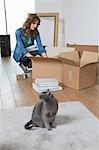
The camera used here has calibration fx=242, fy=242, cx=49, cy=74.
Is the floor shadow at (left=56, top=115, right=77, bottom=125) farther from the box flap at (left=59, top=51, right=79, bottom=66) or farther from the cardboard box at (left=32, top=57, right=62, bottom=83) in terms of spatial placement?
the cardboard box at (left=32, top=57, right=62, bottom=83)

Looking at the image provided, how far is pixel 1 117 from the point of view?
2.10 metres

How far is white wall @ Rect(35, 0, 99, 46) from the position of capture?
4.37 m

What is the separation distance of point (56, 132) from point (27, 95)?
890 mm

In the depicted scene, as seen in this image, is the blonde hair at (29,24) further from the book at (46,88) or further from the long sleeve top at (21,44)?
the book at (46,88)

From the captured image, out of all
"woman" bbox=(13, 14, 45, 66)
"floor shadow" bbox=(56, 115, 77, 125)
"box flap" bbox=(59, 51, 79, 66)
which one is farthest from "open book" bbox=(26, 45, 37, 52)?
"floor shadow" bbox=(56, 115, 77, 125)

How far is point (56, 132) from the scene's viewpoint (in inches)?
72.6

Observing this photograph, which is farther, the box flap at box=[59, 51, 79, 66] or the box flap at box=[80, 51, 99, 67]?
the box flap at box=[80, 51, 99, 67]

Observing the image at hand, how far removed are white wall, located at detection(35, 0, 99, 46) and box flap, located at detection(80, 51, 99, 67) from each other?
1.39 m

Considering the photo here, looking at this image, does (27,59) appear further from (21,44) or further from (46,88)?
(46,88)

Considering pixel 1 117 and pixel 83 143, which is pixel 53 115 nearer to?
pixel 83 143

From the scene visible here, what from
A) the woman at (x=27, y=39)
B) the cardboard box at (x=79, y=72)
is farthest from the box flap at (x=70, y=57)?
the woman at (x=27, y=39)

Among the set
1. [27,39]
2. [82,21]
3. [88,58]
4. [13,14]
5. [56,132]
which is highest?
[13,14]

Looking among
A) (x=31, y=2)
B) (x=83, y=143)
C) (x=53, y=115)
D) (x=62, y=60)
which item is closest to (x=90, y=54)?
(x=62, y=60)

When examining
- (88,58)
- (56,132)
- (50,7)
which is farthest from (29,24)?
(56,132)
